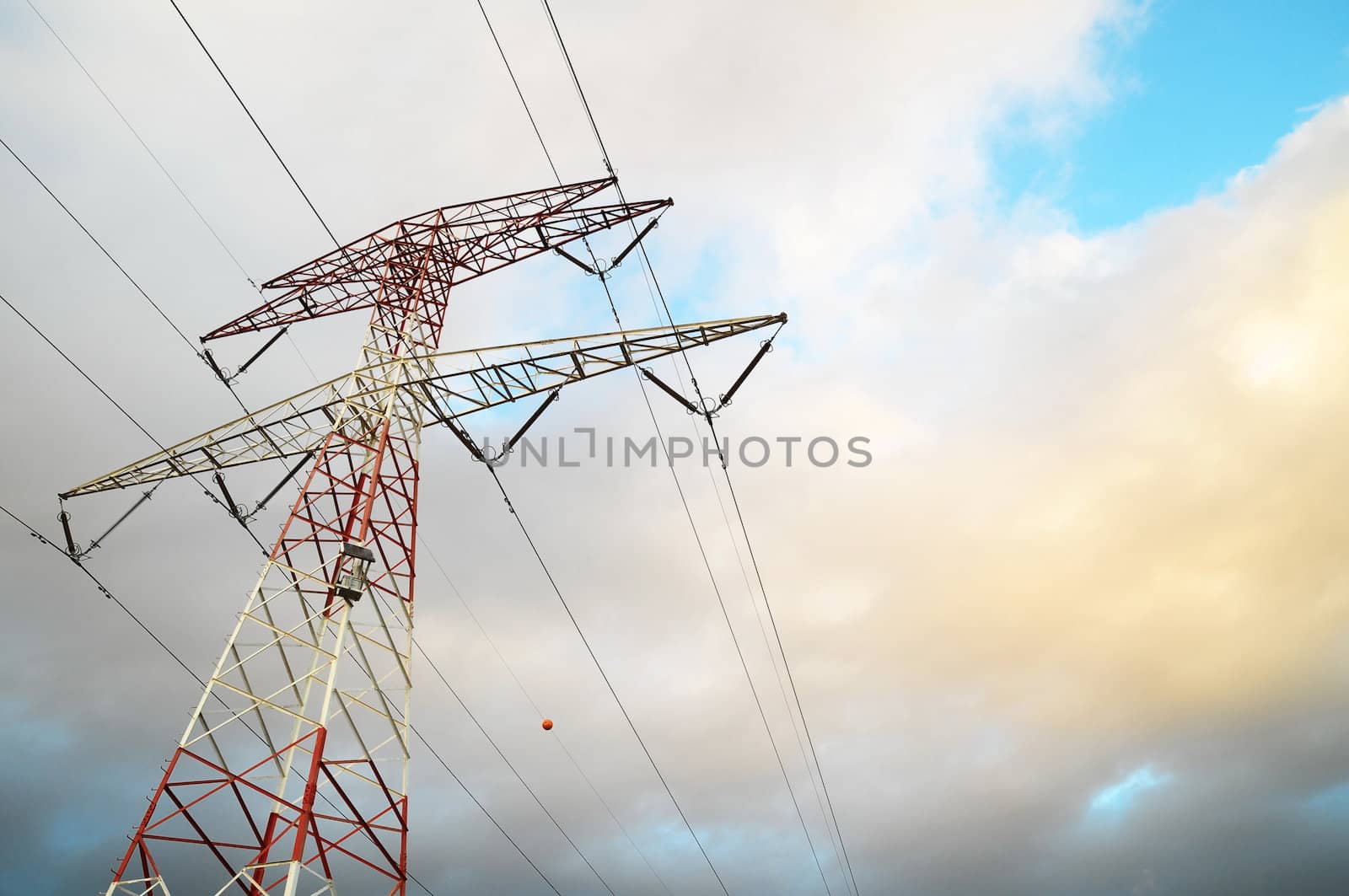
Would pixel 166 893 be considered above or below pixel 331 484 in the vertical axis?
below

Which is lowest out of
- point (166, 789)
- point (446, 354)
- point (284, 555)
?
point (166, 789)

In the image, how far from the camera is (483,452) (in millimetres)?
18672

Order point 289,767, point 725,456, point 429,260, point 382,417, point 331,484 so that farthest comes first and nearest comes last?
point 429,260 < point 725,456 < point 382,417 < point 331,484 < point 289,767

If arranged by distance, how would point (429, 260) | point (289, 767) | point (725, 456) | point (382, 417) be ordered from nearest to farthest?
point (289, 767) → point (382, 417) → point (725, 456) → point (429, 260)

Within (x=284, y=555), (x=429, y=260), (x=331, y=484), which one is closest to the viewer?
(x=284, y=555)

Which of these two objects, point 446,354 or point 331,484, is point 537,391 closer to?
point 446,354

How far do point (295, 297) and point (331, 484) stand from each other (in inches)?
345

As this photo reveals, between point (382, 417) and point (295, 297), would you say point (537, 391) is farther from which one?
point (295, 297)

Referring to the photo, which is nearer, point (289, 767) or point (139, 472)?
point (289, 767)

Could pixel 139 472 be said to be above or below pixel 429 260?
below

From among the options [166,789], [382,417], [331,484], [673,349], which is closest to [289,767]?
[166,789]

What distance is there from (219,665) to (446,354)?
791 centimetres

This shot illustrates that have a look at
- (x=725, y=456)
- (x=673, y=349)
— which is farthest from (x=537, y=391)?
(x=725, y=456)

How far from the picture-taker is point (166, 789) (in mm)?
11078
